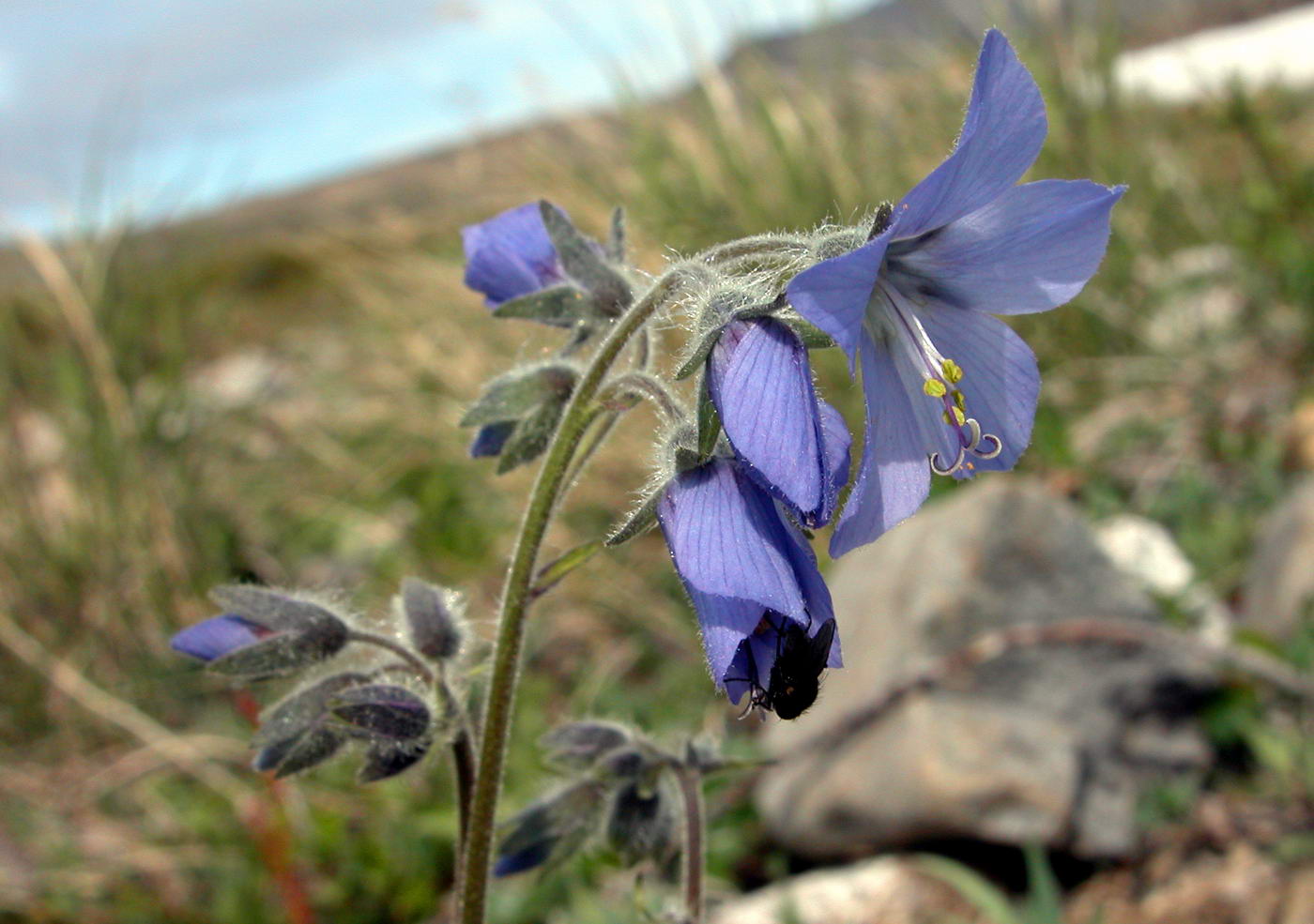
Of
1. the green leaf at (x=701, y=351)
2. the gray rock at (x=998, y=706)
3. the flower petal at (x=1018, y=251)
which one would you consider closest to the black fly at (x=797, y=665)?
the green leaf at (x=701, y=351)

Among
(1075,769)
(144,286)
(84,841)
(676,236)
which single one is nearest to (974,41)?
(676,236)

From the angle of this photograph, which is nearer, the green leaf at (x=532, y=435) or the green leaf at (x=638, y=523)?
the green leaf at (x=638, y=523)

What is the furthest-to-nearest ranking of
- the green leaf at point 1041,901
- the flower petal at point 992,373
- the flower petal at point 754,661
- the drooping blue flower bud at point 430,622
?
the green leaf at point 1041,901 < the drooping blue flower bud at point 430,622 < the flower petal at point 992,373 < the flower petal at point 754,661

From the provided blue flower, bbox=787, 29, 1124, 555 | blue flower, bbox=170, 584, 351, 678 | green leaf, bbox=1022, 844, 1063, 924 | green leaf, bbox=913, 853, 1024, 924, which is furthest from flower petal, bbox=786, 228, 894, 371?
green leaf, bbox=913, 853, 1024, 924

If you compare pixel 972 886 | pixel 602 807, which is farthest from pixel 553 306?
pixel 972 886

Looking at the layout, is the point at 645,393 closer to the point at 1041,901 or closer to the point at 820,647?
the point at 820,647

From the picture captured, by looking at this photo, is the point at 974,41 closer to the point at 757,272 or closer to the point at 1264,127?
the point at 1264,127

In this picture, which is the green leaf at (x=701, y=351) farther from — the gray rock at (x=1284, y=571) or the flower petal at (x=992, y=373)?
the gray rock at (x=1284, y=571)

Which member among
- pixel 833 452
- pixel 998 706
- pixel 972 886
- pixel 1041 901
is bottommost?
pixel 998 706
